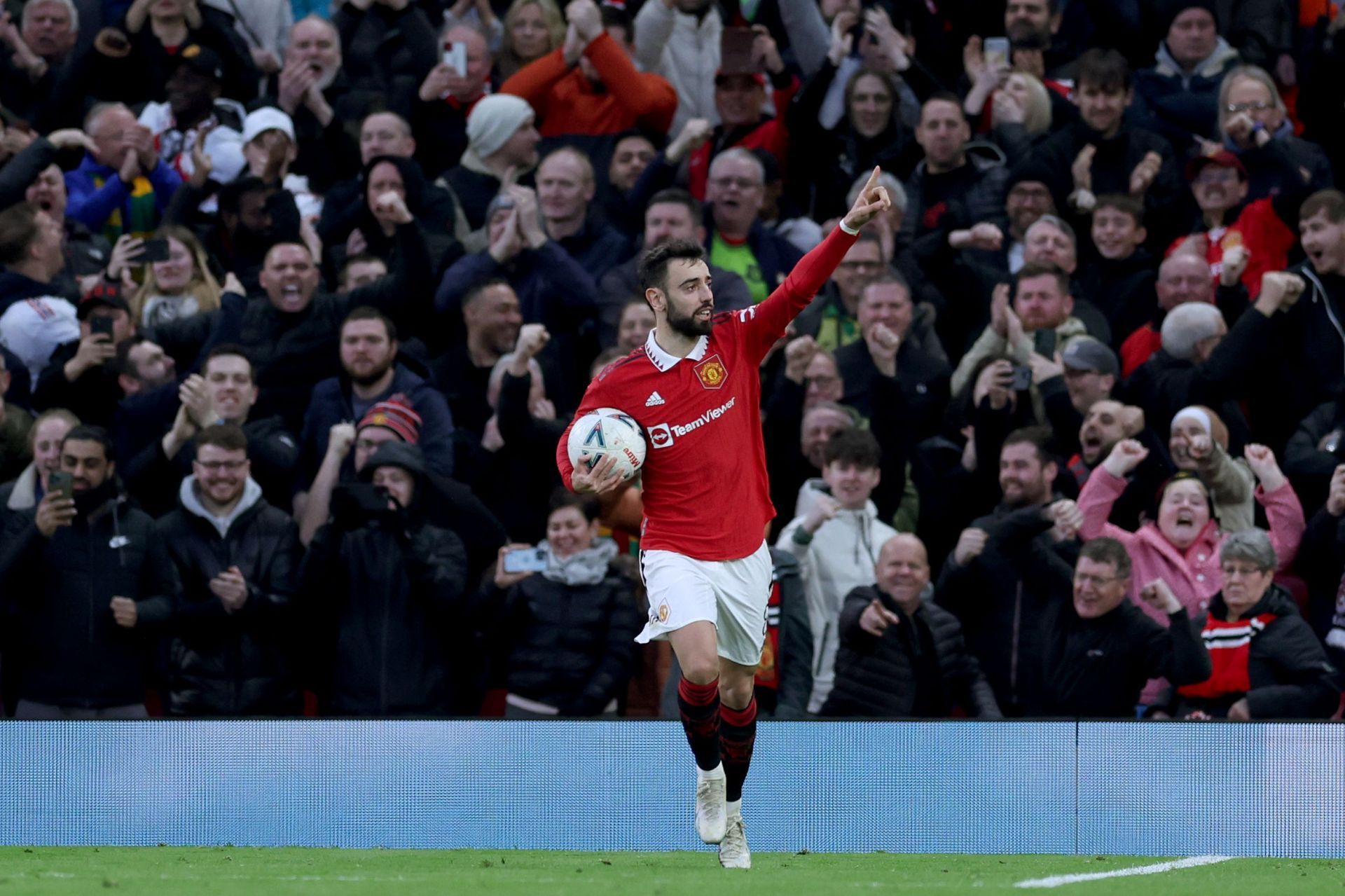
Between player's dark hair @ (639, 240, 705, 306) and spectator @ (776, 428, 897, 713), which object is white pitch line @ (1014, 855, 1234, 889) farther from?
player's dark hair @ (639, 240, 705, 306)

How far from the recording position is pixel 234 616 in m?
10.8

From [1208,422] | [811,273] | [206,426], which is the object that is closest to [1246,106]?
[1208,422]

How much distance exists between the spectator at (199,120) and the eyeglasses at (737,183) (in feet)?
11.4

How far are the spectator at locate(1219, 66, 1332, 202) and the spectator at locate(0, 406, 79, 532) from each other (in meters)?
7.42

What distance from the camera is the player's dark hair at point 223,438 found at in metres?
11.0

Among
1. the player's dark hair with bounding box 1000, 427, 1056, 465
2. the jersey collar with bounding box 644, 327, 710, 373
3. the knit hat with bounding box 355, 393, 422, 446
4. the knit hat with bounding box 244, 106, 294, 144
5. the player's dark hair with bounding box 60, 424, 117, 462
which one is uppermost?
the knit hat with bounding box 244, 106, 294, 144

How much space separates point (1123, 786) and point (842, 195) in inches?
221

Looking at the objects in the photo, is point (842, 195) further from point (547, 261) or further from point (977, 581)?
point (977, 581)

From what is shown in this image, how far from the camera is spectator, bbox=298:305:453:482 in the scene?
38.1ft

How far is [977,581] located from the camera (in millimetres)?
10789

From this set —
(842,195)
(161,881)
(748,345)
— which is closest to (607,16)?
(842,195)

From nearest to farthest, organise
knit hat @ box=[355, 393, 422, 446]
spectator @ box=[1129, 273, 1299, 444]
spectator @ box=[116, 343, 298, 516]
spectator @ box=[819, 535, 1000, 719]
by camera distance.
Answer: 1. spectator @ box=[819, 535, 1000, 719]
2. knit hat @ box=[355, 393, 422, 446]
3. spectator @ box=[1129, 273, 1299, 444]
4. spectator @ box=[116, 343, 298, 516]

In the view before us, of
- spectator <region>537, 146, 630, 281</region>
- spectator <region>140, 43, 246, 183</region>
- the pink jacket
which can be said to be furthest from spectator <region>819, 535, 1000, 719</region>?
spectator <region>140, 43, 246, 183</region>

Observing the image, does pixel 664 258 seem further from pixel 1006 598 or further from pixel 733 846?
pixel 1006 598
